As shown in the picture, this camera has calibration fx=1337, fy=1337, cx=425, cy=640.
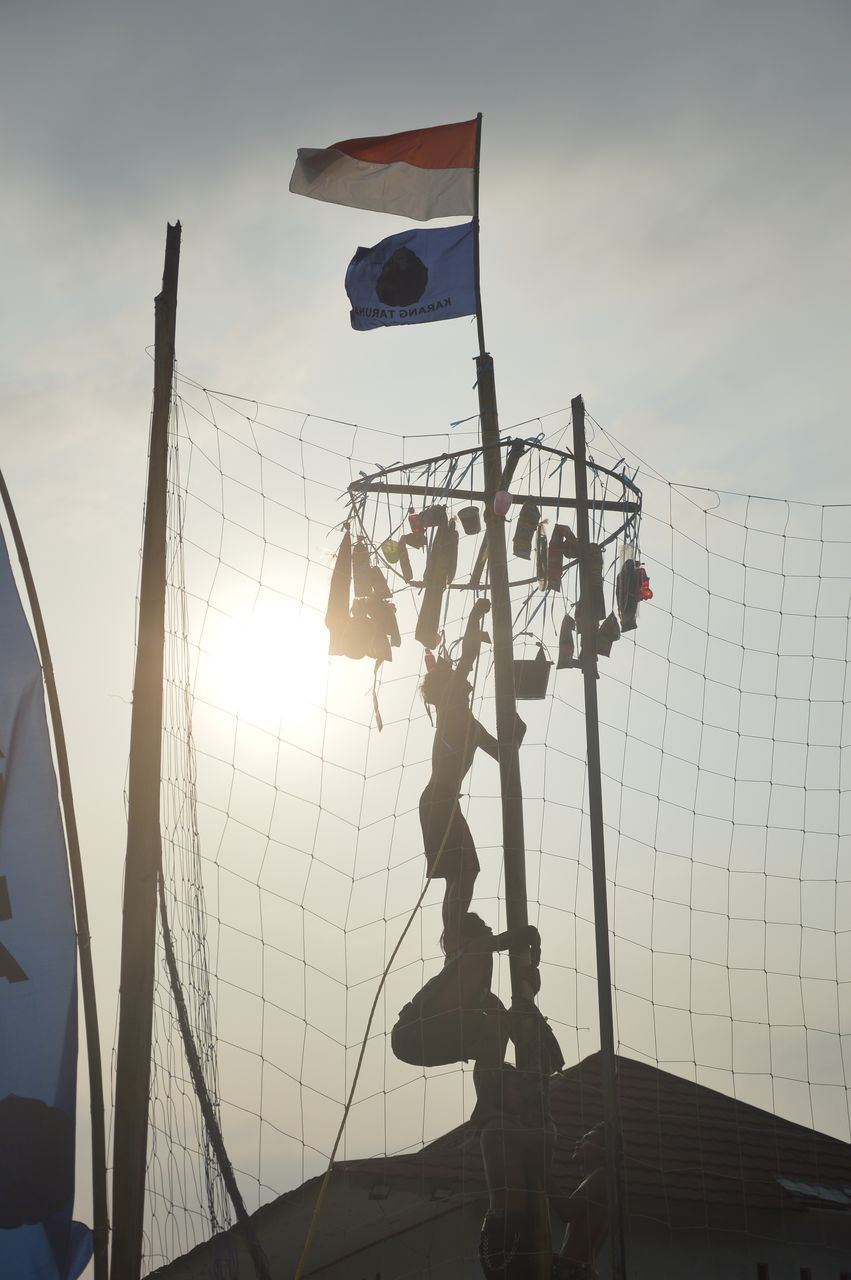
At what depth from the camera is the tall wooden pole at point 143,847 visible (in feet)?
18.4

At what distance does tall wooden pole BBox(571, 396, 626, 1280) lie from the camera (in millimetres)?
7398

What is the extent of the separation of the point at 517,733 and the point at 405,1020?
5.47 feet

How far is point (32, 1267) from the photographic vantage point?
→ 5.41 m

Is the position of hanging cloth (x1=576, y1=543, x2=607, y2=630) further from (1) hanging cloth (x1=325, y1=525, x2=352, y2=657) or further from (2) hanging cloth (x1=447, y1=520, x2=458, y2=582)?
(1) hanging cloth (x1=325, y1=525, x2=352, y2=657)

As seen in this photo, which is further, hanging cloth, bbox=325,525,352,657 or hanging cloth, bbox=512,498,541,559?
hanging cloth, bbox=512,498,541,559

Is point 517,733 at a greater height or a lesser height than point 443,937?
greater

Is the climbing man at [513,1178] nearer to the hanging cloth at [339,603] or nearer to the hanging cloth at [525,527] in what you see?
the hanging cloth at [339,603]

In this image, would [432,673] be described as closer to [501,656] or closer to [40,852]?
[501,656]

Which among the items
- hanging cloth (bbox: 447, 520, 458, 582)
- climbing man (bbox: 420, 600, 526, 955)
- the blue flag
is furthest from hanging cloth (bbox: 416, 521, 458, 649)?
the blue flag

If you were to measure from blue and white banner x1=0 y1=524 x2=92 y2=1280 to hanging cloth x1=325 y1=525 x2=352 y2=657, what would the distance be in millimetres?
2340

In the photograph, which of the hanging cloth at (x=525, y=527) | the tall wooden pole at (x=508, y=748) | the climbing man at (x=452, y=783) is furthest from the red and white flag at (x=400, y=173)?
the climbing man at (x=452, y=783)

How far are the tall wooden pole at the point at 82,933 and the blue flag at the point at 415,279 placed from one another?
2.81m

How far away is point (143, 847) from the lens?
6.05 m

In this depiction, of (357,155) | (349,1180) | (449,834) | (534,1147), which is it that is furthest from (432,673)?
(349,1180)
